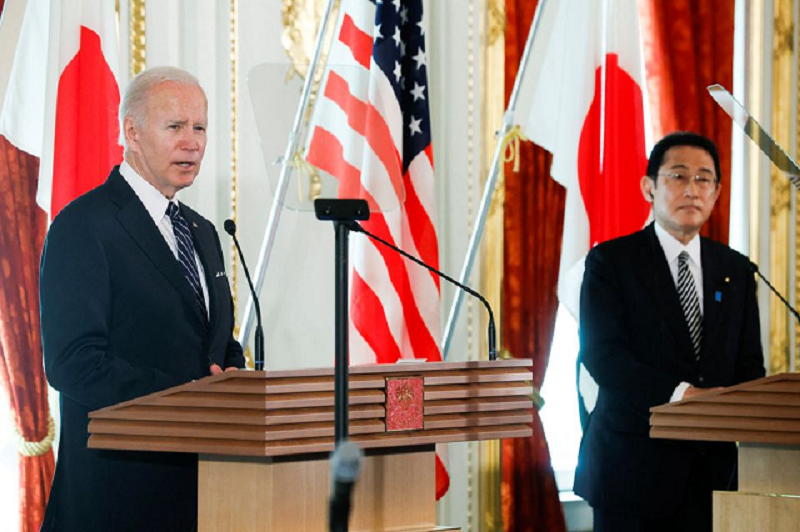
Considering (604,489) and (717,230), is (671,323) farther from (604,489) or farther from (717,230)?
(717,230)

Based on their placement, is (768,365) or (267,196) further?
(768,365)

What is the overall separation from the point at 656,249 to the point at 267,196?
1.81 metres

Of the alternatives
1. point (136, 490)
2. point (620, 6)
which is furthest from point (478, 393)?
point (620, 6)

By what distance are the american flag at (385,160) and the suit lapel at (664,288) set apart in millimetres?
1078

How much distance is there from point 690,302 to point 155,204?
177 cm

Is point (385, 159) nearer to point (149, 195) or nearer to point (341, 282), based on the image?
point (149, 195)

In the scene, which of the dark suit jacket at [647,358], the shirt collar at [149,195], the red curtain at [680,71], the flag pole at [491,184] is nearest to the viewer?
the shirt collar at [149,195]

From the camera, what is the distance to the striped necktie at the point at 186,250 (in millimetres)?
2682

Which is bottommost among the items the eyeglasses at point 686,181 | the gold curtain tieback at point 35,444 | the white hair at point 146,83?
the gold curtain tieback at point 35,444

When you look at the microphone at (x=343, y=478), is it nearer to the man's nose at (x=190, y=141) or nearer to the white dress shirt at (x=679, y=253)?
the man's nose at (x=190, y=141)

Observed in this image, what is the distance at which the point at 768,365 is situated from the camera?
633cm

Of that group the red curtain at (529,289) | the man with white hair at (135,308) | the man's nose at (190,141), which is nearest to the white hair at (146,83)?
the man with white hair at (135,308)

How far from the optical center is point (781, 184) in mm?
6328

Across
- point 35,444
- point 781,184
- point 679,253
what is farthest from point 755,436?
point 781,184
